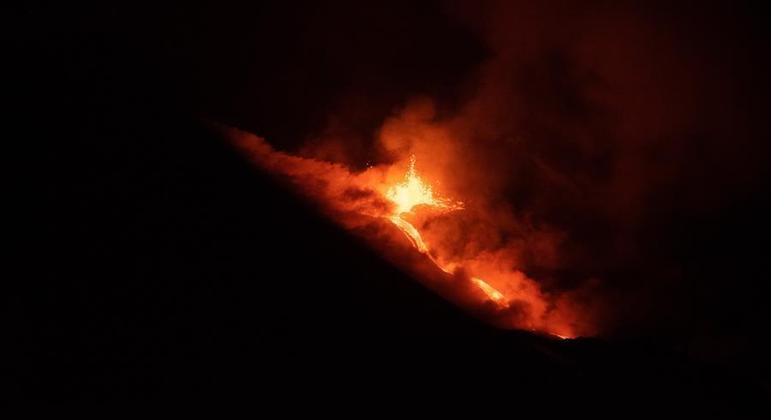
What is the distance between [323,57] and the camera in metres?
10.8

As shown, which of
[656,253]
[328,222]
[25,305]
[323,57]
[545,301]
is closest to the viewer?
[25,305]

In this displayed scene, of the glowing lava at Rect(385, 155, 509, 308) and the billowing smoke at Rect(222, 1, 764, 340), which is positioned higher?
the billowing smoke at Rect(222, 1, 764, 340)

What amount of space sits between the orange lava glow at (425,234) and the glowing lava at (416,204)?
0.01 m

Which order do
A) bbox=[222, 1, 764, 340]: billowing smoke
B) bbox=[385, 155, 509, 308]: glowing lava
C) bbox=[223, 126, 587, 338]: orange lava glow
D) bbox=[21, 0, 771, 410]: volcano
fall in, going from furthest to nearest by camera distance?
1. bbox=[222, 1, 764, 340]: billowing smoke
2. bbox=[385, 155, 509, 308]: glowing lava
3. bbox=[223, 126, 587, 338]: orange lava glow
4. bbox=[21, 0, 771, 410]: volcano

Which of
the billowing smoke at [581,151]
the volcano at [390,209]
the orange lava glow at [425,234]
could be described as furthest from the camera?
the billowing smoke at [581,151]

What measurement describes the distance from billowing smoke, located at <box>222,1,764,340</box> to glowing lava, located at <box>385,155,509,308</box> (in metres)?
0.23

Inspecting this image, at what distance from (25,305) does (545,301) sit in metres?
5.66

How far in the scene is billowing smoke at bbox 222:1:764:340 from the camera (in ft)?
27.1

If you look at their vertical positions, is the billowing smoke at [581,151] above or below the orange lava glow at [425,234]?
above

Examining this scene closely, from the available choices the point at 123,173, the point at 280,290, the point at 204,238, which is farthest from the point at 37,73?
the point at 280,290

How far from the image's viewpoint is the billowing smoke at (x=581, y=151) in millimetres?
8250

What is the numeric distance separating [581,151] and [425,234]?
4415 mm

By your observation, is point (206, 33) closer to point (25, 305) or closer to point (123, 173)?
point (123, 173)

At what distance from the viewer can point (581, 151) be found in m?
10.2
